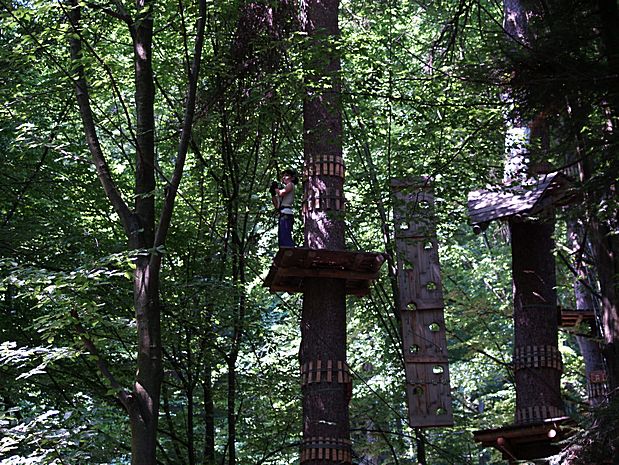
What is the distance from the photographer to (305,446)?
24.6ft

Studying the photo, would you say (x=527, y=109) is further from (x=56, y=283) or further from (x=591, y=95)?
(x=56, y=283)

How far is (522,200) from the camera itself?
7.87 meters

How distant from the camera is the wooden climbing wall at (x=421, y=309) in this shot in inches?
304

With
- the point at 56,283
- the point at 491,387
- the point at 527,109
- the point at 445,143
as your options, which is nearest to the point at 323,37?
the point at 445,143

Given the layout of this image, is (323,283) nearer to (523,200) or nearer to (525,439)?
(523,200)

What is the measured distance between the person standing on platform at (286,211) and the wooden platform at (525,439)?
251 cm

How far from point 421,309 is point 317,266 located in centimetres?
125

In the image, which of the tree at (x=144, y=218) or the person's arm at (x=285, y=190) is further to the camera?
the person's arm at (x=285, y=190)

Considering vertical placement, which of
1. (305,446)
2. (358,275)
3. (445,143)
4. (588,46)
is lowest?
(305,446)

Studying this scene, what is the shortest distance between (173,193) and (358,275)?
88.0 inches

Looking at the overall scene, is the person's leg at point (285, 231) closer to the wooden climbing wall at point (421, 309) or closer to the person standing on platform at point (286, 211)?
the person standing on platform at point (286, 211)

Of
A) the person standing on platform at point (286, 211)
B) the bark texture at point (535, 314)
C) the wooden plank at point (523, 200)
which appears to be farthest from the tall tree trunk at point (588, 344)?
the person standing on platform at point (286, 211)

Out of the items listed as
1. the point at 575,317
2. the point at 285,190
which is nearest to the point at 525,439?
the point at 285,190

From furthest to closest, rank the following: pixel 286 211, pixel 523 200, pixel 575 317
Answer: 1. pixel 575 317
2. pixel 286 211
3. pixel 523 200
